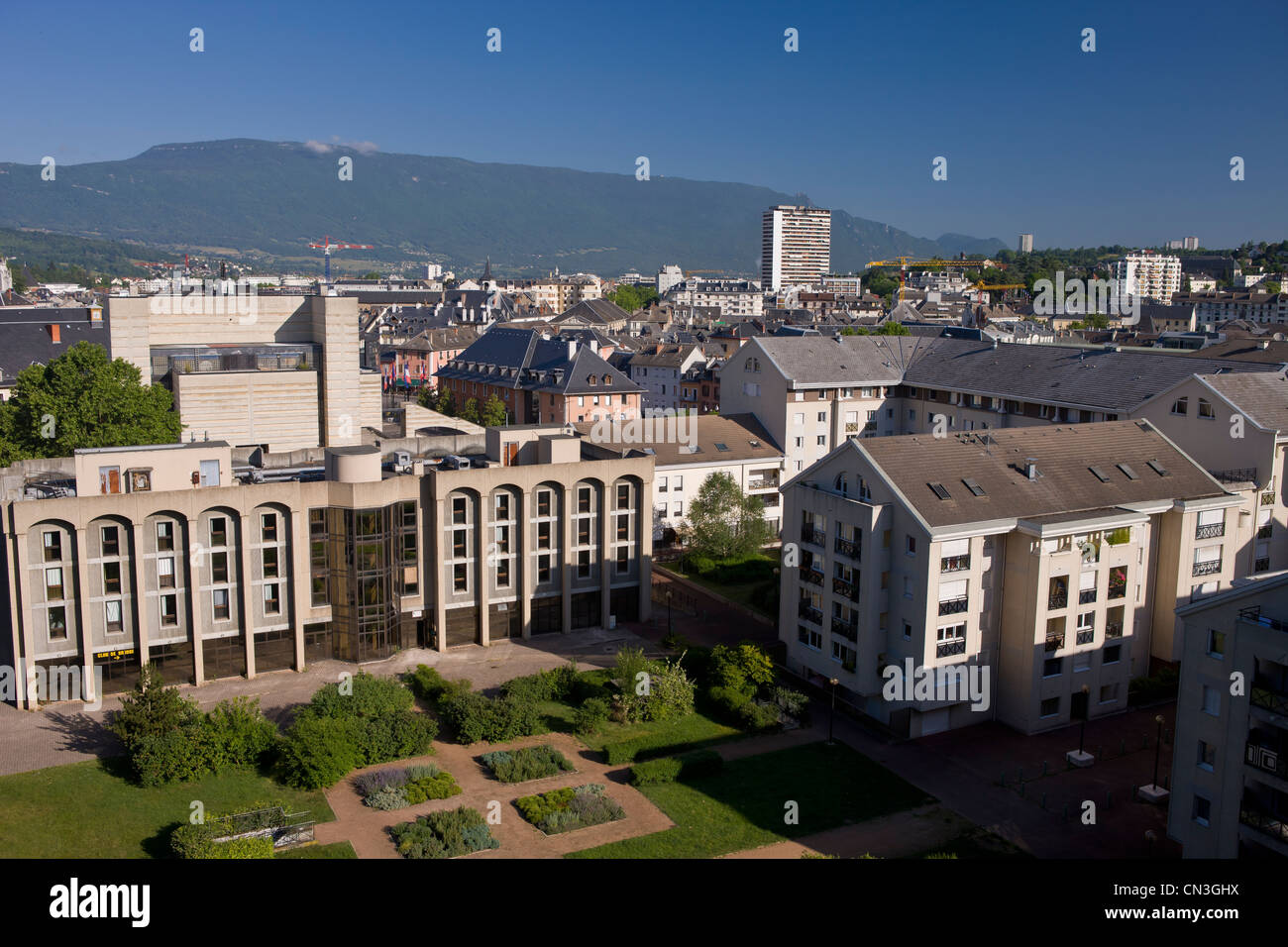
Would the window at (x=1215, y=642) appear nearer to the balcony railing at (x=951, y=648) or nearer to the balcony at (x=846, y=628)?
the balcony railing at (x=951, y=648)

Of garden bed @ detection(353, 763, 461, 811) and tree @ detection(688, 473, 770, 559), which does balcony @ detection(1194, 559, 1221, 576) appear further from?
garden bed @ detection(353, 763, 461, 811)

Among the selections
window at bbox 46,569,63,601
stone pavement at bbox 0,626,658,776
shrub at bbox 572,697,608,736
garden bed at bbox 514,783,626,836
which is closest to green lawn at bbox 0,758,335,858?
stone pavement at bbox 0,626,658,776

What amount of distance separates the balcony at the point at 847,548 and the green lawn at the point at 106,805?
873 inches

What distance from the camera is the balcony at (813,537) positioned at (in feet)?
142

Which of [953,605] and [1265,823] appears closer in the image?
[1265,823]

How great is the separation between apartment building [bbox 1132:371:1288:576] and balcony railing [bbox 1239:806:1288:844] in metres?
21.6

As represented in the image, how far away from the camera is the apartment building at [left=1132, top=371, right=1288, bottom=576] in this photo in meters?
47.7

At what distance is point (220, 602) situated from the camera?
4425cm

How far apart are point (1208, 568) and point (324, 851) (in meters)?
38.6

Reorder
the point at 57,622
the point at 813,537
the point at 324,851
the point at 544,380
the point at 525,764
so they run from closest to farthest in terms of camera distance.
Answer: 1. the point at 324,851
2. the point at 525,764
3. the point at 57,622
4. the point at 813,537
5. the point at 544,380

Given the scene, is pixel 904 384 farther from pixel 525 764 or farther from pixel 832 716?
pixel 525 764

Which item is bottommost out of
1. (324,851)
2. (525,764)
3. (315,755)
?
(324,851)

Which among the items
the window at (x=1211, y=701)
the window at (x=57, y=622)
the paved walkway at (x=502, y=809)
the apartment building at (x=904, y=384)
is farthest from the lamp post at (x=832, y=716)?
the window at (x=57, y=622)

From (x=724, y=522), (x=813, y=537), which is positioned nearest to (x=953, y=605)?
(x=813, y=537)
